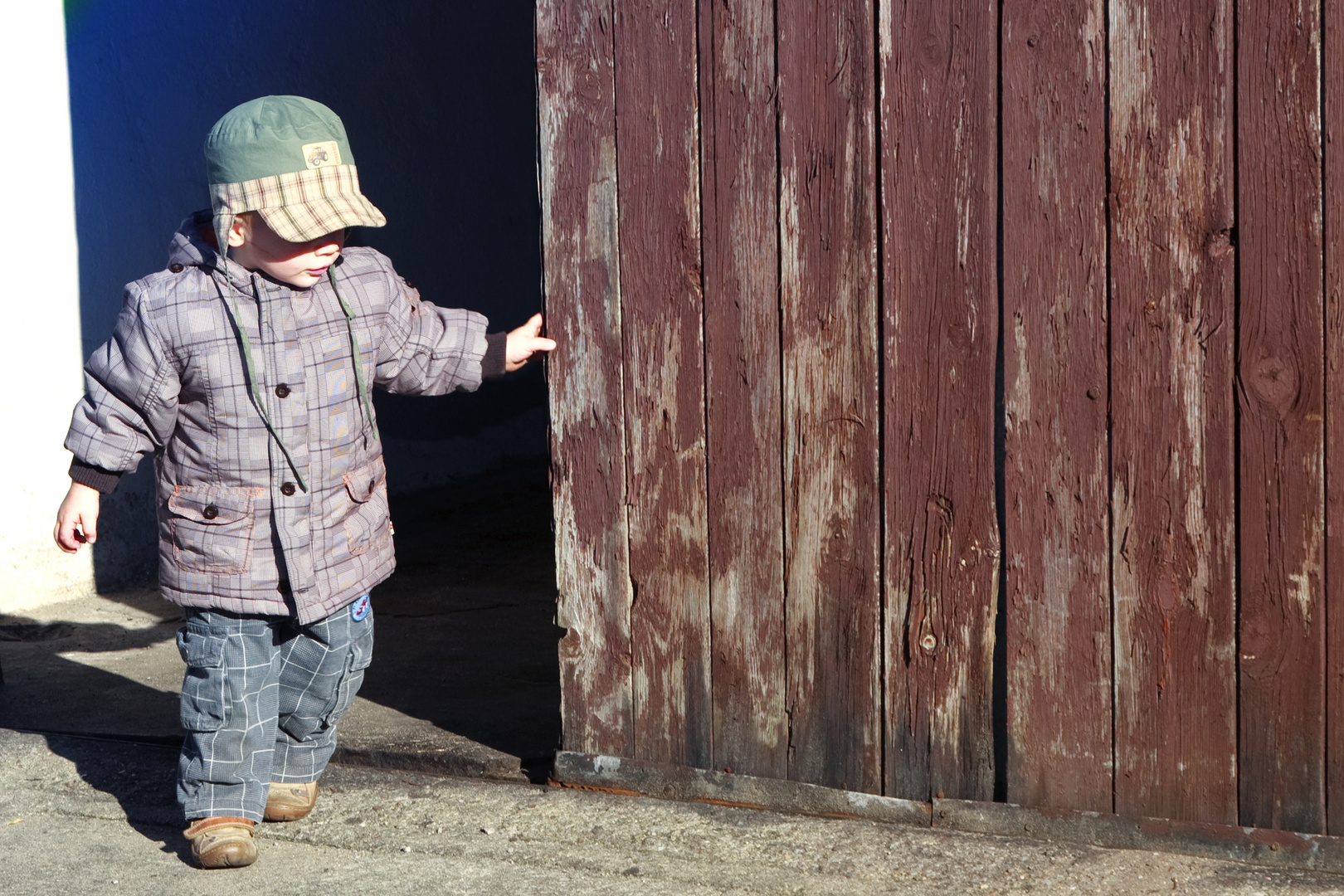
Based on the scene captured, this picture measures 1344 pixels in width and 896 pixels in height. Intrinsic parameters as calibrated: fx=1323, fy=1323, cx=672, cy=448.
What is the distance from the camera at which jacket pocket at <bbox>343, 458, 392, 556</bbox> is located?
8.48 ft

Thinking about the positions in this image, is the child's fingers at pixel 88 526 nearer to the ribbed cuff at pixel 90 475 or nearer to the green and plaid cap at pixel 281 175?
the ribbed cuff at pixel 90 475

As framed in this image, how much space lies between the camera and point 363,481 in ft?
8.57

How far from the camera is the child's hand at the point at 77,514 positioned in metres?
2.45

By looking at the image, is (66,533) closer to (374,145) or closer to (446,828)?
(446,828)

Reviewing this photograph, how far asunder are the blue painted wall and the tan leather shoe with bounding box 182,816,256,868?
8.36 feet

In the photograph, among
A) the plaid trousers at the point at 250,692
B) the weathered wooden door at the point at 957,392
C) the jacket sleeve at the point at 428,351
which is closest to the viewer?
the weathered wooden door at the point at 957,392

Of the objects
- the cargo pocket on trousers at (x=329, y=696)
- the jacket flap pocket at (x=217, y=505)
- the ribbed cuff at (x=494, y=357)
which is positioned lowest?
the cargo pocket on trousers at (x=329, y=696)

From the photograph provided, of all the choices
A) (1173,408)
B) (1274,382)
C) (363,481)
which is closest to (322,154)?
(363,481)

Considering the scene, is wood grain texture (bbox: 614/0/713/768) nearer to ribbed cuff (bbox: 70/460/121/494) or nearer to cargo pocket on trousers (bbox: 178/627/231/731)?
cargo pocket on trousers (bbox: 178/627/231/731)

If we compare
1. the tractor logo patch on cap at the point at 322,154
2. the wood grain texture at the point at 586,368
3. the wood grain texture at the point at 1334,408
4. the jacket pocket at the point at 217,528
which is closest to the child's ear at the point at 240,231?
the tractor logo patch on cap at the point at 322,154

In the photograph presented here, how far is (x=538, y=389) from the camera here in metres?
7.34

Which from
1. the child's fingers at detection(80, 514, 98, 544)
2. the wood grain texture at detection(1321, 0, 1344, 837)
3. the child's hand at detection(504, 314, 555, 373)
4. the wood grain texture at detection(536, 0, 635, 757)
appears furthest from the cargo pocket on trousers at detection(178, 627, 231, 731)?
the wood grain texture at detection(1321, 0, 1344, 837)

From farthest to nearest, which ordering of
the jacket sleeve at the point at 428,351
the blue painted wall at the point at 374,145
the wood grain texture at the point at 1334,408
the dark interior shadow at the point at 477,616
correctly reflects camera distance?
1. the blue painted wall at the point at 374,145
2. the dark interior shadow at the point at 477,616
3. the jacket sleeve at the point at 428,351
4. the wood grain texture at the point at 1334,408

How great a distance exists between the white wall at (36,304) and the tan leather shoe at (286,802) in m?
2.25
